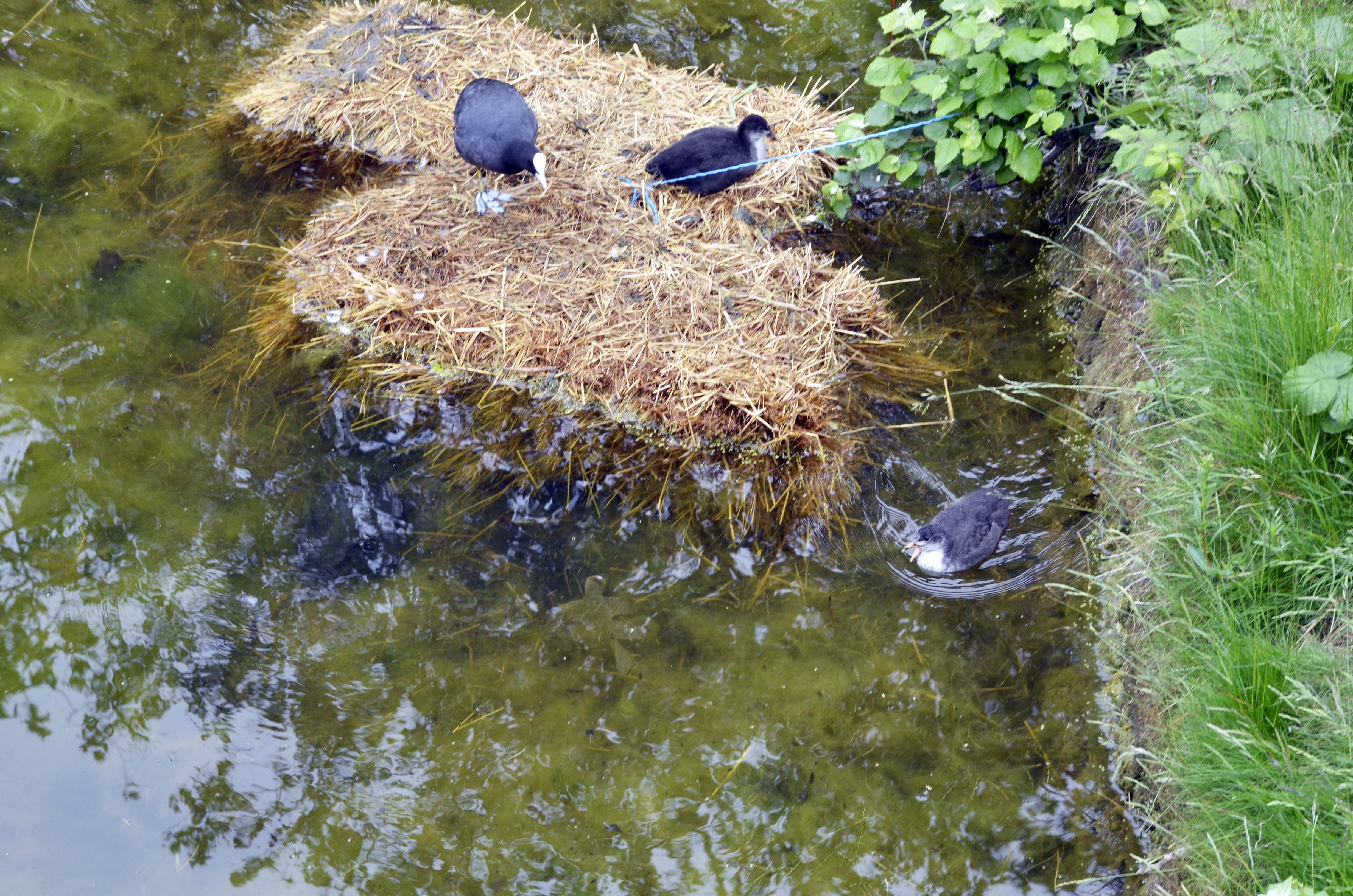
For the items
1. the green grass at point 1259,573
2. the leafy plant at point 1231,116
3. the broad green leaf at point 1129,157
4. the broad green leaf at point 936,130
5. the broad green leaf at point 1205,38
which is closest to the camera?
the green grass at point 1259,573

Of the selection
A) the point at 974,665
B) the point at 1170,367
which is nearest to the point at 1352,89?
the point at 1170,367

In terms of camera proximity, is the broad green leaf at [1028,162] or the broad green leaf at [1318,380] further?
the broad green leaf at [1028,162]

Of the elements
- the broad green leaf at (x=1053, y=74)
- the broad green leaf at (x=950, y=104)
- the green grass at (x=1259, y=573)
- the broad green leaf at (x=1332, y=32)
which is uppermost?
the broad green leaf at (x=1332, y=32)

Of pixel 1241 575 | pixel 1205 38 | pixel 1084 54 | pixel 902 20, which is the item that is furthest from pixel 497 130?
pixel 1241 575

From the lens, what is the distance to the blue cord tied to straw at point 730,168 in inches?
164

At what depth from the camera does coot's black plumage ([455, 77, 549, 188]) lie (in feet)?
14.1

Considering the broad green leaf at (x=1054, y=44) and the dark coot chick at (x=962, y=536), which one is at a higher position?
the broad green leaf at (x=1054, y=44)

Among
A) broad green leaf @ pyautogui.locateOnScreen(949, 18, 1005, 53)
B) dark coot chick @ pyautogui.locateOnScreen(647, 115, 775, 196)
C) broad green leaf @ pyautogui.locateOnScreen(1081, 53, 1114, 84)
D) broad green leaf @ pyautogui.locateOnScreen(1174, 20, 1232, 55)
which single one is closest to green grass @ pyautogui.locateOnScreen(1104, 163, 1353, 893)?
broad green leaf @ pyautogui.locateOnScreen(1174, 20, 1232, 55)

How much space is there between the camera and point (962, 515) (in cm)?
333

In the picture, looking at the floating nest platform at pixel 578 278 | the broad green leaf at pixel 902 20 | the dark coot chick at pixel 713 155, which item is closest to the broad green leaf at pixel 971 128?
the broad green leaf at pixel 902 20

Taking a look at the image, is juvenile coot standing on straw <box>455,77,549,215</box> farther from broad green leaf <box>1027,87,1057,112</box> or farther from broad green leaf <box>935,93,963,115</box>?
broad green leaf <box>1027,87,1057,112</box>

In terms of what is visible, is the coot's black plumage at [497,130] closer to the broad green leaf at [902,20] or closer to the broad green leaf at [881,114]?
the broad green leaf at [881,114]

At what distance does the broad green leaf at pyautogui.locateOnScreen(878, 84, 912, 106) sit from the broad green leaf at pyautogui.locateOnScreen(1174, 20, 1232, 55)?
116 cm

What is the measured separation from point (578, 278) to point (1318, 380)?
10.4 ft
